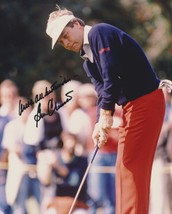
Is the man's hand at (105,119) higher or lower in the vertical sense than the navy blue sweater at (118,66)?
lower

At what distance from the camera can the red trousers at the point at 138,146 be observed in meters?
6.79

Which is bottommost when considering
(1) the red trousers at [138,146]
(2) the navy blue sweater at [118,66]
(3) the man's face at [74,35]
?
(1) the red trousers at [138,146]

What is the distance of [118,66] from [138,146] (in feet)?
2.01

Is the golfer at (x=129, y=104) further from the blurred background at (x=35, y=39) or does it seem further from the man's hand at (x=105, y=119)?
the blurred background at (x=35, y=39)

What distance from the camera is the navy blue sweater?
656cm

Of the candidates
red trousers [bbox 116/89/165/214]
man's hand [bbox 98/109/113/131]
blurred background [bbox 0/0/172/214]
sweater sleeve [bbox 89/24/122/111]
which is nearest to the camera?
sweater sleeve [bbox 89/24/122/111]

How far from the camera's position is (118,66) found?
21.7 feet

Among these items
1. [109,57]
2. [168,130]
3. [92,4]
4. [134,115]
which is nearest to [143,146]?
[134,115]

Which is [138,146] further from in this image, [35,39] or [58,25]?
[35,39]

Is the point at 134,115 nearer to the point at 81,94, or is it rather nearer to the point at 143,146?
the point at 143,146

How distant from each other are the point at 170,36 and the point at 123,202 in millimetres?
17067

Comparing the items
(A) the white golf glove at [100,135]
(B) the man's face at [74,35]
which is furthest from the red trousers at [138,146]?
(B) the man's face at [74,35]

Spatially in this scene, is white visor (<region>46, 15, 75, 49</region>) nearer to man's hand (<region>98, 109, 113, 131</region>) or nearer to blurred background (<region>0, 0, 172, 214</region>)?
man's hand (<region>98, 109, 113, 131</region>)

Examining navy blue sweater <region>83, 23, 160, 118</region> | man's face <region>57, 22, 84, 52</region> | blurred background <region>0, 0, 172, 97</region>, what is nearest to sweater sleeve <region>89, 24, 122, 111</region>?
navy blue sweater <region>83, 23, 160, 118</region>
